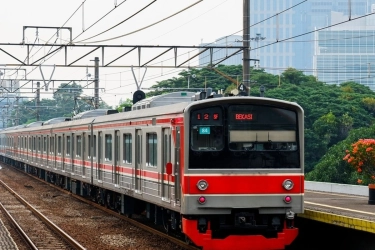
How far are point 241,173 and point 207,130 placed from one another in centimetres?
85

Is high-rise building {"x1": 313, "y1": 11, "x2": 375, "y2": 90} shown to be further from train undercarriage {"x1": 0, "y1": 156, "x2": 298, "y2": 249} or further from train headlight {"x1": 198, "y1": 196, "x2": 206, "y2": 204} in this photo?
train headlight {"x1": 198, "y1": 196, "x2": 206, "y2": 204}

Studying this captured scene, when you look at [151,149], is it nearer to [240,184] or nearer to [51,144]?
[240,184]

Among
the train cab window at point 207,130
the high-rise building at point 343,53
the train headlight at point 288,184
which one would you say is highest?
the high-rise building at point 343,53

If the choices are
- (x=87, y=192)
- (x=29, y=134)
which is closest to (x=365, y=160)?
(x=87, y=192)

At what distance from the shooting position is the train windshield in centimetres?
1309

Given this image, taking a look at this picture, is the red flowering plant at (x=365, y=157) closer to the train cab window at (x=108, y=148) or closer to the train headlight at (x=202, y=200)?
the train cab window at (x=108, y=148)

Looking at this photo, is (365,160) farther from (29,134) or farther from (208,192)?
(29,134)

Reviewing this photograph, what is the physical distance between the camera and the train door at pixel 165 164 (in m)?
14.2

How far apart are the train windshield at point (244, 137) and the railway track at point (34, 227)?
326 centimetres

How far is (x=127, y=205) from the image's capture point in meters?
19.4

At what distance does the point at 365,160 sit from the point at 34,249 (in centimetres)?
795

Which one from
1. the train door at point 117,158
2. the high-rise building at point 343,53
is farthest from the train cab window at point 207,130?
the high-rise building at point 343,53

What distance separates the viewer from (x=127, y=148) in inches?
707

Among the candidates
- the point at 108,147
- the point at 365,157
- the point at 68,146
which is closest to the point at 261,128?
the point at 365,157
